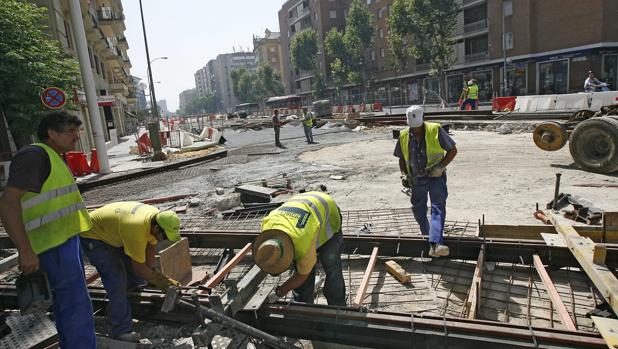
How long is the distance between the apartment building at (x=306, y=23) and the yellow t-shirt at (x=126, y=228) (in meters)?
65.6

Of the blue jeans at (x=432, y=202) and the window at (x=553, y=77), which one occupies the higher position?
the window at (x=553, y=77)

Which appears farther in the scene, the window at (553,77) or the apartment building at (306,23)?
the apartment building at (306,23)

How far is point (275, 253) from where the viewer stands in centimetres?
260

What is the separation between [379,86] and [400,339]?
5615 cm

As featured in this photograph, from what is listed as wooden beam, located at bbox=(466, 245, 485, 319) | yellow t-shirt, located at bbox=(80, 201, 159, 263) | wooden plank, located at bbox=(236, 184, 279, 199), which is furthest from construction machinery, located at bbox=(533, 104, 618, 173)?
yellow t-shirt, located at bbox=(80, 201, 159, 263)

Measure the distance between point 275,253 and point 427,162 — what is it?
258cm

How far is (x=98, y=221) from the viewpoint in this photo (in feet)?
10.8

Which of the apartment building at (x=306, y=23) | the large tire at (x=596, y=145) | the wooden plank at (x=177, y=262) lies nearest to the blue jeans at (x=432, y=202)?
the wooden plank at (x=177, y=262)

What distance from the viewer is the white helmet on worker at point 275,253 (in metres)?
2.61

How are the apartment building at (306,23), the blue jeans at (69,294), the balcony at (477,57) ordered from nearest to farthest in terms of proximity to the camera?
the blue jeans at (69,294) < the balcony at (477,57) < the apartment building at (306,23)

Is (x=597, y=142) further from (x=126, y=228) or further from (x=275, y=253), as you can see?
(x=126, y=228)

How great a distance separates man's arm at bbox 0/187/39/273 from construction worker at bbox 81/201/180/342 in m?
0.67

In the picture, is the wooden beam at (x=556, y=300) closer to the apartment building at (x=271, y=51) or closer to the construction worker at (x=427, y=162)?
the construction worker at (x=427, y=162)

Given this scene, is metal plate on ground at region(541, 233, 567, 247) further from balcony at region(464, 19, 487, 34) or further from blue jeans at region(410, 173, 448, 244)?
balcony at region(464, 19, 487, 34)
